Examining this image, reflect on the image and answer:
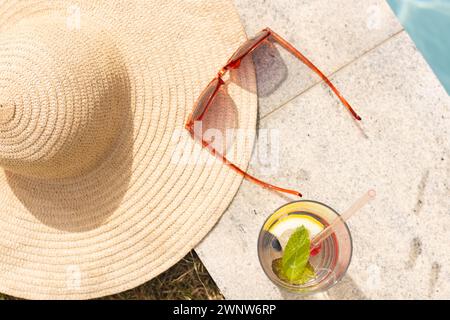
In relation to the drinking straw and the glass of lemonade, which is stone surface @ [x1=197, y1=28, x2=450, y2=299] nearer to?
the drinking straw

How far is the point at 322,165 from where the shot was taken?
58.3 inches

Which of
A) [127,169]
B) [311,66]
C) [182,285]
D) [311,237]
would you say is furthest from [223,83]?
[182,285]

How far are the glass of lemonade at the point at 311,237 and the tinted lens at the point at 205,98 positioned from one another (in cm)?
39

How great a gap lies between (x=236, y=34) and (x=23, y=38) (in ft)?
2.08

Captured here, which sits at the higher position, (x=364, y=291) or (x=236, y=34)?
(x=236, y=34)

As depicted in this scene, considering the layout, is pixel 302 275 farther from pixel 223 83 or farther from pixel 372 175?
pixel 223 83

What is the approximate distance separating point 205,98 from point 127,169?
1.08ft

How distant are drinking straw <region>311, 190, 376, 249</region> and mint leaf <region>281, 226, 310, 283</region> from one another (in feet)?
0.22

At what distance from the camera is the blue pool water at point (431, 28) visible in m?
1.97

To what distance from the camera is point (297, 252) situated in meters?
1.24

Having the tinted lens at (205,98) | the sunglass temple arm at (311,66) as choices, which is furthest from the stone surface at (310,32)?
the tinted lens at (205,98)

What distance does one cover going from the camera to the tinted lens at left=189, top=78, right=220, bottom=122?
4.53 feet

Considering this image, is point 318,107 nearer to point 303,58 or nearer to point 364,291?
point 303,58

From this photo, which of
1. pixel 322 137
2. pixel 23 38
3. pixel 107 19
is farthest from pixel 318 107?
pixel 23 38
